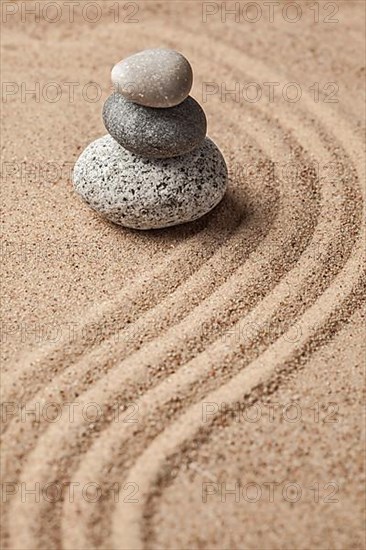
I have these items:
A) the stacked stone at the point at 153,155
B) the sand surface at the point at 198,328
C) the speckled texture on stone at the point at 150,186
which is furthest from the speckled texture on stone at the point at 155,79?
the sand surface at the point at 198,328

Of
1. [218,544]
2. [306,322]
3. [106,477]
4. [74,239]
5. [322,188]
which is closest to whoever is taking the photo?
[218,544]

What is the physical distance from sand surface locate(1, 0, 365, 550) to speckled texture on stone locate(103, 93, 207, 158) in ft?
0.96

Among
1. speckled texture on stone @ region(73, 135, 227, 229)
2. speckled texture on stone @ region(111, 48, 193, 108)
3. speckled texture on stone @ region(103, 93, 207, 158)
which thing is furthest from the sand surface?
speckled texture on stone @ region(111, 48, 193, 108)

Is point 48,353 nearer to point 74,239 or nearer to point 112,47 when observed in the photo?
point 74,239

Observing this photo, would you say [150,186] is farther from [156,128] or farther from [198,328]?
[198,328]

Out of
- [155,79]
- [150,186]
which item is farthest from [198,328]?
[155,79]

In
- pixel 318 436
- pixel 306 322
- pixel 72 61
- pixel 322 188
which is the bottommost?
pixel 318 436

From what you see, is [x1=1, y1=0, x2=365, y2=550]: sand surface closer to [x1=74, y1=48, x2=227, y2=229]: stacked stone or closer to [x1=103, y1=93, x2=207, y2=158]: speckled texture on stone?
[x1=74, y1=48, x2=227, y2=229]: stacked stone

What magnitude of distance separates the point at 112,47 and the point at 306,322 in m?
1.72

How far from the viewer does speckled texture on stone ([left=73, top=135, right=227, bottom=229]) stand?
8.27 ft

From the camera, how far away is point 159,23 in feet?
11.9

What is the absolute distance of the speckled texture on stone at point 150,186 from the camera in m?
2.52

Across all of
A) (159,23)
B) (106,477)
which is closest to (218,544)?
(106,477)

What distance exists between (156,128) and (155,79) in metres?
0.15
